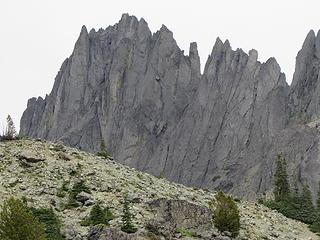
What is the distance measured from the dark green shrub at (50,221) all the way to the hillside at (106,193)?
771mm

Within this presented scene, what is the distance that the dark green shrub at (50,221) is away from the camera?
44.9 m

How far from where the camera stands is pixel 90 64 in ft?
656

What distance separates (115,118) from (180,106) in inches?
787

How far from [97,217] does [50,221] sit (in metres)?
3.59

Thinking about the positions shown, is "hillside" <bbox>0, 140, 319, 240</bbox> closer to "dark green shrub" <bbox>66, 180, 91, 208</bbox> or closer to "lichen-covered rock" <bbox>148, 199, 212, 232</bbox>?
"lichen-covered rock" <bbox>148, 199, 212, 232</bbox>

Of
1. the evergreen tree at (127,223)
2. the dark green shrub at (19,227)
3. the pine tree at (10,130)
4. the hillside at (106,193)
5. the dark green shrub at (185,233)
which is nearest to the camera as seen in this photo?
the dark green shrub at (19,227)

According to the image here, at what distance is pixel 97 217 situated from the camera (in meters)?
47.6

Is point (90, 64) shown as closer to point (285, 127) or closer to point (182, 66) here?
point (182, 66)

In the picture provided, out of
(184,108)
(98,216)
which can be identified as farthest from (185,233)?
(184,108)

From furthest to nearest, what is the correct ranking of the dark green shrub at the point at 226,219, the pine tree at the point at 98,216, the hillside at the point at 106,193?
the dark green shrub at the point at 226,219 < the hillside at the point at 106,193 < the pine tree at the point at 98,216

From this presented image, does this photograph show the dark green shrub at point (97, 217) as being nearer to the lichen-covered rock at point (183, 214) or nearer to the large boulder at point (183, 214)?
the large boulder at point (183, 214)

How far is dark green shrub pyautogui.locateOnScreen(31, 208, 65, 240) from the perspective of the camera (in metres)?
44.9

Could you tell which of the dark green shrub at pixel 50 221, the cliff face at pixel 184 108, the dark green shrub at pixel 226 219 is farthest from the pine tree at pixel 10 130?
the cliff face at pixel 184 108

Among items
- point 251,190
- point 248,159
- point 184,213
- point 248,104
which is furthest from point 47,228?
point 248,104
